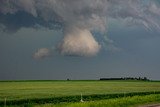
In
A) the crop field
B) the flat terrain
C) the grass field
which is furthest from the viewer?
the flat terrain

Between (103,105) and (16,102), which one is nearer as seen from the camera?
(103,105)

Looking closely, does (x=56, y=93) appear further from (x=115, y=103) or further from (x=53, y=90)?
(x=115, y=103)

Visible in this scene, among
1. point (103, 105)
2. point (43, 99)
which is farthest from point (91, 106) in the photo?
point (43, 99)

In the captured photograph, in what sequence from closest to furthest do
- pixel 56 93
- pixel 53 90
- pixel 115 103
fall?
1. pixel 115 103
2. pixel 56 93
3. pixel 53 90

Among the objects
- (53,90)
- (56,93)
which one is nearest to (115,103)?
(56,93)

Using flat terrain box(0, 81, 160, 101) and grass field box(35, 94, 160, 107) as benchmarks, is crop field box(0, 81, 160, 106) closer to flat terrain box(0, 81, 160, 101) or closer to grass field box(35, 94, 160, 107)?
flat terrain box(0, 81, 160, 101)

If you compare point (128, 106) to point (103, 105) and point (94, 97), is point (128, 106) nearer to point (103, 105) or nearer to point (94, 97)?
point (103, 105)

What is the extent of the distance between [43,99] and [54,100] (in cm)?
193

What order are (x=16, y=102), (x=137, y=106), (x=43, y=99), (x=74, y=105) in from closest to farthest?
(x=74, y=105) → (x=137, y=106) → (x=16, y=102) → (x=43, y=99)

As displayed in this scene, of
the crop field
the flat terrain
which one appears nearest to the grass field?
the crop field

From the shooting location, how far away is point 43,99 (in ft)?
194

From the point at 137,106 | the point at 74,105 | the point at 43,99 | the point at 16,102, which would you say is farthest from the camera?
the point at 43,99

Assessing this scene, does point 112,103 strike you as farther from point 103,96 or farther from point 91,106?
point 103,96

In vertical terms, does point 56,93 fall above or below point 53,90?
below
